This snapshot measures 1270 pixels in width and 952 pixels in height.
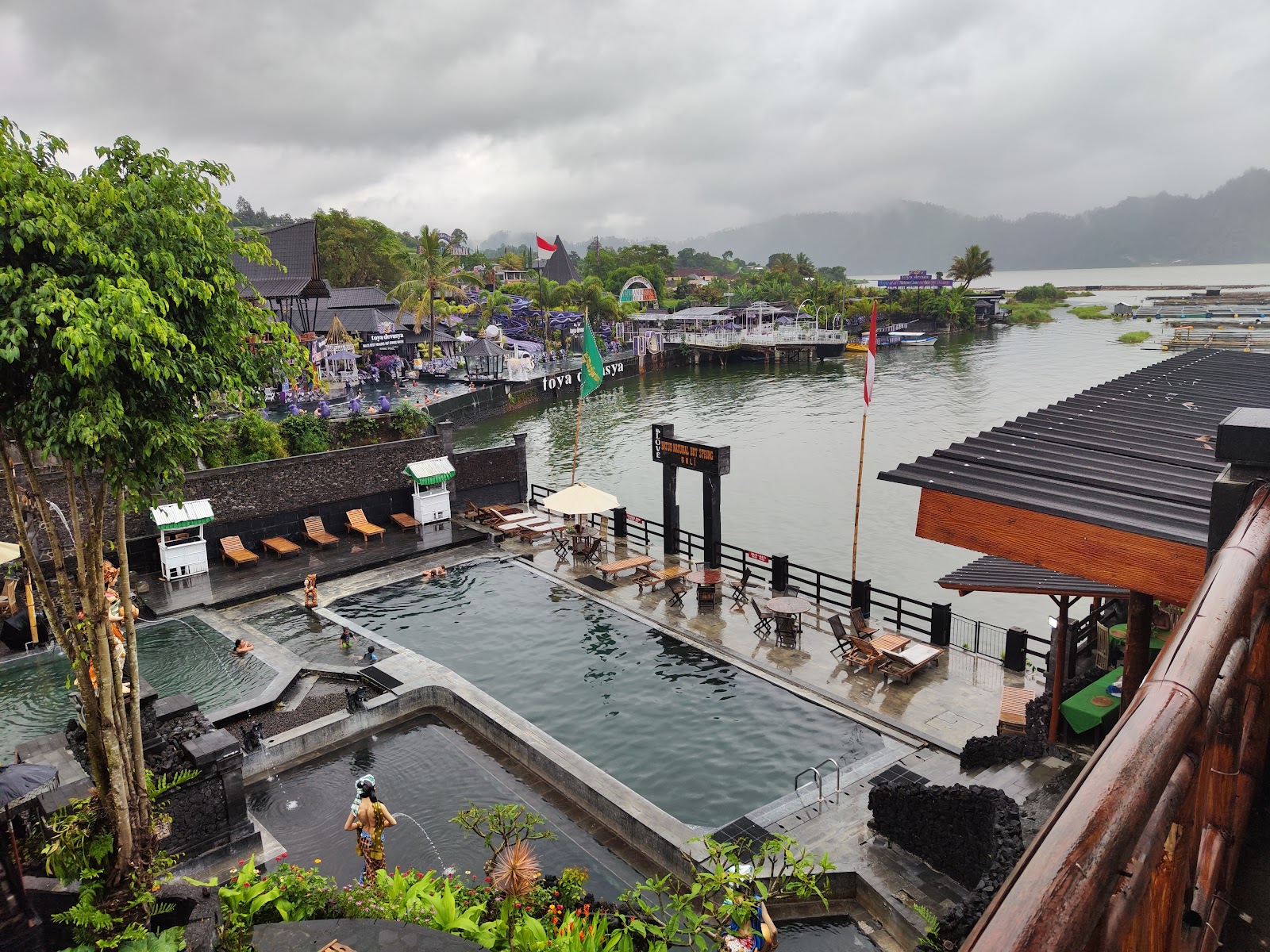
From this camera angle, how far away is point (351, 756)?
13.2 meters

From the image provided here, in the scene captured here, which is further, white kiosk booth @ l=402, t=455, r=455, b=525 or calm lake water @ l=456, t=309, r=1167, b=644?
calm lake water @ l=456, t=309, r=1167, b=644

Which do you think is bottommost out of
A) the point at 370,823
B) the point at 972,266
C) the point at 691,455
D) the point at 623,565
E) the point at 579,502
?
the point at 623,565

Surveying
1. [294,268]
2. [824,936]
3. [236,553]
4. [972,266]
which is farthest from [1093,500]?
[972,266]

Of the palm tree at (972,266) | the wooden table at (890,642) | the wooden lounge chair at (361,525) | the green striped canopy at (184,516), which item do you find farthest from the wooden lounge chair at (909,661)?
the palm tree at (972,266)

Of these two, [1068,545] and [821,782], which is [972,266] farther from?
[1068,545]

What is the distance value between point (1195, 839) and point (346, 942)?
7731mm

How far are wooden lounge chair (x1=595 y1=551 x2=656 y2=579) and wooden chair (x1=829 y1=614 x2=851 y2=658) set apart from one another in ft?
18.0

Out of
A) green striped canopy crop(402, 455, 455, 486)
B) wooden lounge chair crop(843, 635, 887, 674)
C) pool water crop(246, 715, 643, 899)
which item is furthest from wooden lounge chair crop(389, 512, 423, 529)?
→ wooden lounge chair crop(843, 635, 887, 674)

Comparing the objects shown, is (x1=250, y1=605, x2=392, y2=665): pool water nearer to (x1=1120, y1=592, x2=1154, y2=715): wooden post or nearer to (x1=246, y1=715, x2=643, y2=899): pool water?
(x1=246, y1=715, x2=643, y2=899): pool water

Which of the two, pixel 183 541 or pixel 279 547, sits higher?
pixel 183 541

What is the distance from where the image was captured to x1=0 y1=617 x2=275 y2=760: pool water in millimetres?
14234

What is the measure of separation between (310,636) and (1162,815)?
18496 mm

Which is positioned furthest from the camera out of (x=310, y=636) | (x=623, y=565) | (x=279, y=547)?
(x=279, y=547)

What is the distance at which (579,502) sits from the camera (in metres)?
20.9
